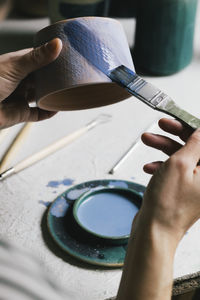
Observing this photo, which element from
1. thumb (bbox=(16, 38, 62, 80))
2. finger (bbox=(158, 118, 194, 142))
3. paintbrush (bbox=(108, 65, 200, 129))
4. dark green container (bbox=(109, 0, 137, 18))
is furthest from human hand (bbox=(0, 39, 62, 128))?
dark green container (bbox=(109, 0, 137, 18))

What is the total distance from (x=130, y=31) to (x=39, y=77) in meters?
0.86

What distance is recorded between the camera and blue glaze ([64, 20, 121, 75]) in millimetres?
667

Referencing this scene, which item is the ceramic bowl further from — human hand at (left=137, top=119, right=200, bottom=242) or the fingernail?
the fingernail

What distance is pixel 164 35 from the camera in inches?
46.3

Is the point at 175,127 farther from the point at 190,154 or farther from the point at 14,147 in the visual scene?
the point at 14,147

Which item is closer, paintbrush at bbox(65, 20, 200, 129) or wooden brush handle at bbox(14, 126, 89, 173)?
paintbrush at bbox(65, 20, 200, 129)

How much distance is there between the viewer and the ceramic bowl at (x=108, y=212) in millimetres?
704

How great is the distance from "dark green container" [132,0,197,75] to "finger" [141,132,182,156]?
0.53 m

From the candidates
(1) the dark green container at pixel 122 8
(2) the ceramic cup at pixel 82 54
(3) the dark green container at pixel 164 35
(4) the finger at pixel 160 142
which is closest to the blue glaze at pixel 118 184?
(4) the finger at pixel 160 142

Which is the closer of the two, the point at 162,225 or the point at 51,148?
the point at 162,225

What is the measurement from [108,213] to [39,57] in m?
0.28

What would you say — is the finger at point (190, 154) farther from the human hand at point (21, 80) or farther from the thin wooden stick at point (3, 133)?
the thin wooden stick at point (3, 133)

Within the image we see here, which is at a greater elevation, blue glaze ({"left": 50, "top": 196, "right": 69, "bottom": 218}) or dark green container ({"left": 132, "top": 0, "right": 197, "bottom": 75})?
dark green container ({"left": 132, "top": 0, "right": 197, "bottom": 75})

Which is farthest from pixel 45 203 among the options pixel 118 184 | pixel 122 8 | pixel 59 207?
pixel 122 8
